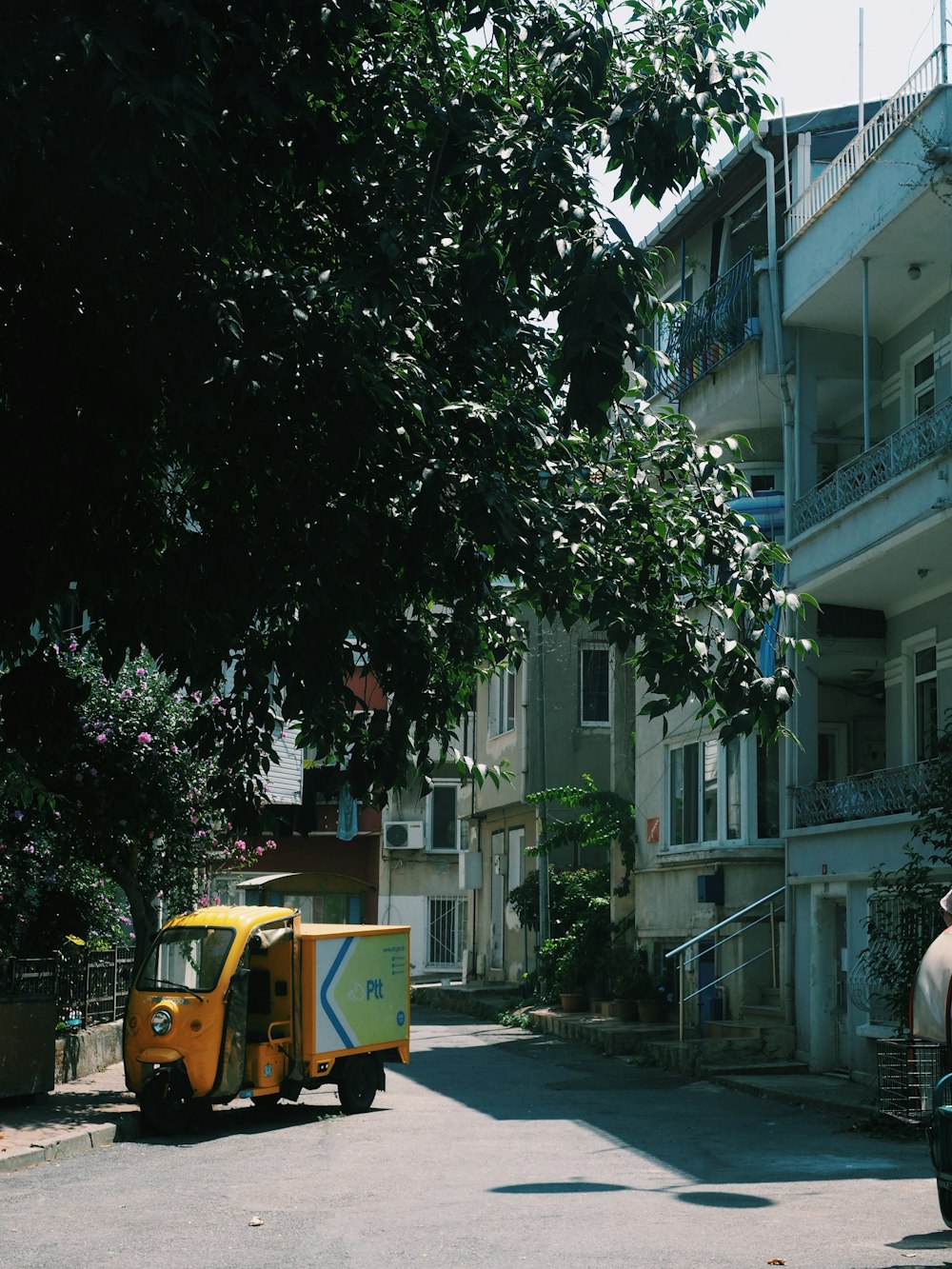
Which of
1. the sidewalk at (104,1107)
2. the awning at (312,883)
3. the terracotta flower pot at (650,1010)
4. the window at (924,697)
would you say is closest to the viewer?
the sidewalk at (104,1107)

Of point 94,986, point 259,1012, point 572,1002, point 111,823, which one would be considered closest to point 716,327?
point 111,823

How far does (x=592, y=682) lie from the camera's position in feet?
127

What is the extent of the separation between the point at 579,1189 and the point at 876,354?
14408 mm

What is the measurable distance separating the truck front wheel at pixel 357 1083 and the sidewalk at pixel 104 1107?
2095 millimetres

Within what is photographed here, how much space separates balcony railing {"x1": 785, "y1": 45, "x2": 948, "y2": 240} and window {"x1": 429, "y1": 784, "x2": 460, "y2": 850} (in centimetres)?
3133

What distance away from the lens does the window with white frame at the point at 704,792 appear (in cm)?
2553

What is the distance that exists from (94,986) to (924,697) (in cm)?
1119

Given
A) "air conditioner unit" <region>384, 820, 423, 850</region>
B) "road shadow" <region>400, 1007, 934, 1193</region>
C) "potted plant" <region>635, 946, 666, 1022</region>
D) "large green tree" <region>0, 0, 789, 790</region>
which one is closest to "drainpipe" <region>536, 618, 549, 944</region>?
"potted plant" <region>635, 946, 666, 1022</region>

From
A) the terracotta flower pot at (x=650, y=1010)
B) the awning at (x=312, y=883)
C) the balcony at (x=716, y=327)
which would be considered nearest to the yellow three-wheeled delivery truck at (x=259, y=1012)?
the balcony at (x=716, y=327)

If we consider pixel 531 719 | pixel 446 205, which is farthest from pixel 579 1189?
pixel 531 719

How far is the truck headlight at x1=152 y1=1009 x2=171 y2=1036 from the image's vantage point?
15.6 metres

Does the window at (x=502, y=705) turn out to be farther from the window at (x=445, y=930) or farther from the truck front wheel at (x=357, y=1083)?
the truck front wheel at (x=357, y=1083)

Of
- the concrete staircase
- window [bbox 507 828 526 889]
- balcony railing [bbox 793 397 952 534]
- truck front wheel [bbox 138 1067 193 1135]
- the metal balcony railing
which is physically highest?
the metal balcony railing

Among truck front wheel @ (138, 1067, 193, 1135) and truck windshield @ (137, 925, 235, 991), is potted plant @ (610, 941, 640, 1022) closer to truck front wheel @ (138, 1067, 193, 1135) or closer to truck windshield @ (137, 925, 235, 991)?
truck windshield @ (137, 925, 235, 991)
